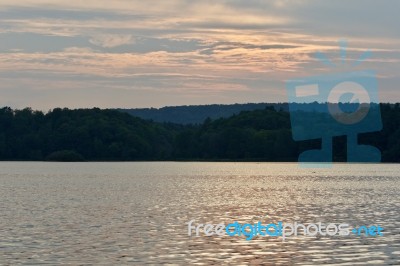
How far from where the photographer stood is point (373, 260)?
4406 cm

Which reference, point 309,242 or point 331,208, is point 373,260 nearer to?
point 309,242

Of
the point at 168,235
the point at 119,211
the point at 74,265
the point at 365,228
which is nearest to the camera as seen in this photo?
the point at 74,265

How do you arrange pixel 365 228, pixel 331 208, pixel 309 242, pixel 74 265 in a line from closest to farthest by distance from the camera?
pixel 74 265, pixel 309 242, pixel 365 228, pixel 331 208

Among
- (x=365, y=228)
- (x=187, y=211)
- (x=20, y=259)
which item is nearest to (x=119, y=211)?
(x=187, y=211)

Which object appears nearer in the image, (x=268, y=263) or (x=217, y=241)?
A: (x=268, y=263)

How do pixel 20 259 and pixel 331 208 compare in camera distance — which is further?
pixel 331 208

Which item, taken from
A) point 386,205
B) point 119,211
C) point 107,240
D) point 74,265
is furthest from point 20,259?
point 386,205

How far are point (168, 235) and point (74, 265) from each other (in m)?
13.5

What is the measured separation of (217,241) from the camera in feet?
169

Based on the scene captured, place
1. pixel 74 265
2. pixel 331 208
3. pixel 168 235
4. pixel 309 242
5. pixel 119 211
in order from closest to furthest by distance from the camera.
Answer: pixel 74 265 → pixel 309 242 → pixel 168 235 → pixel 119 211 → pixel 331 208

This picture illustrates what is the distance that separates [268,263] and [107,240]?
41.8 ft

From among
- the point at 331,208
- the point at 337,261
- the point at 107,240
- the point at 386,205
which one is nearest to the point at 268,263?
the point at 337,261

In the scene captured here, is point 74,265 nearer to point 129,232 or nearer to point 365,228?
point 129,232

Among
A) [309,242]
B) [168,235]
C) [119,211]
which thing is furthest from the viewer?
[119,211]
